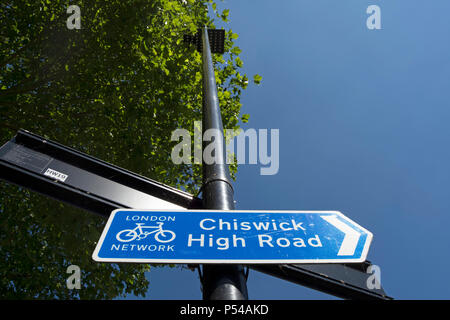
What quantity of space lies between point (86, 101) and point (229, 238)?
24.6 ft

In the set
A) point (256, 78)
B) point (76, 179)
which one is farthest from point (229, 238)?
point (256, 78)

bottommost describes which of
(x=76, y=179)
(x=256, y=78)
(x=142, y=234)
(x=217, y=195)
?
(x=142, y=234)

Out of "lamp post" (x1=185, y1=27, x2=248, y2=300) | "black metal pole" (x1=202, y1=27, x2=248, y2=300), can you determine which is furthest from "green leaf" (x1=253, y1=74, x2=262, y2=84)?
"black metal pole" (x1=202, y1=27, x2=248, y2=300)

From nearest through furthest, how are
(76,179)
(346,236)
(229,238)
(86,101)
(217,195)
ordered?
(229,238) < (346,236) < (217,195) < (76,179) < (86,101)

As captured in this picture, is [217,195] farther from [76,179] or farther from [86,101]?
[86,101]

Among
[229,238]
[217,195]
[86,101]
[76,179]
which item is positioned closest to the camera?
[229,238]

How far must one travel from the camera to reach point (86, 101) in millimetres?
7883

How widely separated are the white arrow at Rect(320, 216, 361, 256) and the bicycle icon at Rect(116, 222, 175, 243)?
40.2 inches

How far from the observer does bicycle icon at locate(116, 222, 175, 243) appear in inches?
67.6

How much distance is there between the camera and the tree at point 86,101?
24.0 ft

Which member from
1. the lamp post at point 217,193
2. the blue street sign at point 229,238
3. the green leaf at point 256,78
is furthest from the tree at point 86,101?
the blue street sign at point 229,238

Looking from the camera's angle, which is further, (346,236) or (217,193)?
(217,193)
